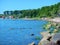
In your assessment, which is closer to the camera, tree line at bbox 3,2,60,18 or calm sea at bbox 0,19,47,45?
calm sea at bbox 0,19,47,45

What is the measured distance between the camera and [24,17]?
17412 centimetres

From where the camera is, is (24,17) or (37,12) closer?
(37,12)

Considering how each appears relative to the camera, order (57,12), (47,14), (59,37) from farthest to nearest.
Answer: (47,14), (57,12), (59,37)

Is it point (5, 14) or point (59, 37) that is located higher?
point (59, 37)

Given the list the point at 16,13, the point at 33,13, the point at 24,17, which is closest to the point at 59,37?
the point at 33,13

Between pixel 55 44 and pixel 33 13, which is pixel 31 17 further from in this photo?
pixel 55 44

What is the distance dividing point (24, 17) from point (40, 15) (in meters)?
29.1

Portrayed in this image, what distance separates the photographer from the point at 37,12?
15525cm

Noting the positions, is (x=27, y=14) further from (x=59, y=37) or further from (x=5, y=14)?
(x=59, y=37)

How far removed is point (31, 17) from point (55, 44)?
147 m

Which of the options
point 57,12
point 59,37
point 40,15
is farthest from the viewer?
point 40,15

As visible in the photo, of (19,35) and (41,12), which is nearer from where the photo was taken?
(19,35)

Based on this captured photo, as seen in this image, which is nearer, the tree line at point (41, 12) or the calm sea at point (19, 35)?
the calm sea at point (19, 35)

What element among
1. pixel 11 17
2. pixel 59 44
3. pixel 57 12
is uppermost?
pixel 59 44
